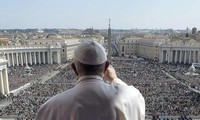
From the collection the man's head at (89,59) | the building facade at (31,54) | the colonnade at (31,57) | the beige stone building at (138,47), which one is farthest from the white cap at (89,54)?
the beige stone building at (138,47)

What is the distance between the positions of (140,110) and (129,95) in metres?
0.18

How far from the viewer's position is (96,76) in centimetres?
254

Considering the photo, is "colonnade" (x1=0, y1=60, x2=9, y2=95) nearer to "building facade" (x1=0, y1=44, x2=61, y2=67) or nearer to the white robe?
"building facade" (x1=0, y1=44, x2=61, y2=67)

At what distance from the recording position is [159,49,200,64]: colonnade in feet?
288

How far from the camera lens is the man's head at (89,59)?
2465 millimetres

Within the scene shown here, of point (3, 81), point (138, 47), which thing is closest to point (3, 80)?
point (3, 81)

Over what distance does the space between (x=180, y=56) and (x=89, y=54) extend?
300 ft

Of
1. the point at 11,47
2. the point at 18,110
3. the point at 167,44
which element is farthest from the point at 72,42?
the point at 18,110

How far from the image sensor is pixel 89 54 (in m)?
2.46

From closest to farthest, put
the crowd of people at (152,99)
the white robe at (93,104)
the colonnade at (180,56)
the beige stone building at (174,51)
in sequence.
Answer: the white robe at (93,104)
the crowd of people at (152,99)
the colonnade at (180,56)
the beige stone building at (174,51)

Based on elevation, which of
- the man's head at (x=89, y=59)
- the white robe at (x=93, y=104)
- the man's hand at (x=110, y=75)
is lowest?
the white robe at (x=93, y=104)

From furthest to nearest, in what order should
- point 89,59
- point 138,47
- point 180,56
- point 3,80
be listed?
point 138,47 → point 180,56 → point 3,80 → point 89,59

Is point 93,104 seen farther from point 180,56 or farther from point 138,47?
point 138,47

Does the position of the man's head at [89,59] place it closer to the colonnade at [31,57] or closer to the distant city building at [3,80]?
the distant city building at [3,80]
